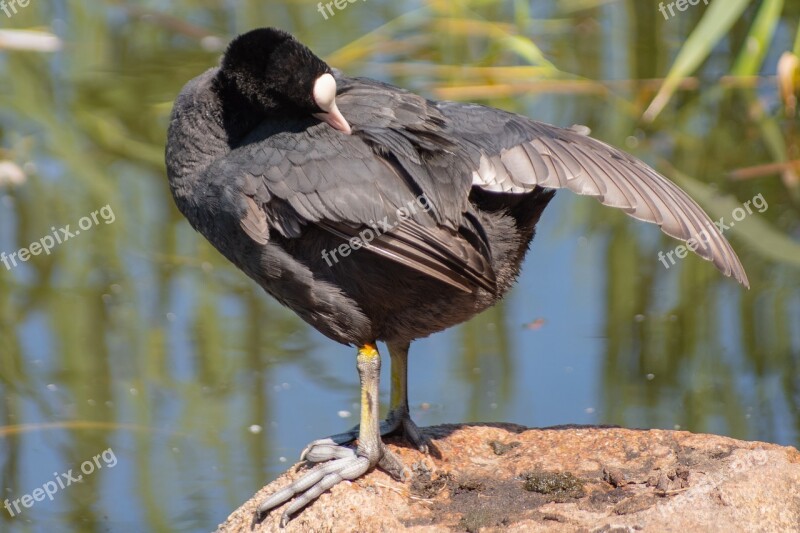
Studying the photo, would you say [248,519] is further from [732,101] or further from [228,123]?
[732,101]

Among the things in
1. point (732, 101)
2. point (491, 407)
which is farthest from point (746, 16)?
point (491, 407)

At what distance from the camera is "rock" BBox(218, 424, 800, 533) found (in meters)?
3.60

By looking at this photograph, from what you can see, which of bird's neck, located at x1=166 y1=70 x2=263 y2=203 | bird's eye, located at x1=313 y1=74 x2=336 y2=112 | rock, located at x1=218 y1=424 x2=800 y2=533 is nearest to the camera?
rock, located at x1=218 y1=424 x2=800 y2=533

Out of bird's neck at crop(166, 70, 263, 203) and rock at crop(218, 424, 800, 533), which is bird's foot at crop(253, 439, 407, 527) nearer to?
rock at crop(218, 424, 800, 533)

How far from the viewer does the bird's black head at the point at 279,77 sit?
3965 millimetres

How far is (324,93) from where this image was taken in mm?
3920

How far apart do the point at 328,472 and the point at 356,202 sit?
2.92 ft

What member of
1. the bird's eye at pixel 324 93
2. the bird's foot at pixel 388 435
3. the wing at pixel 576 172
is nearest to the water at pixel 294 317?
the bird's foot at pixel 388 435

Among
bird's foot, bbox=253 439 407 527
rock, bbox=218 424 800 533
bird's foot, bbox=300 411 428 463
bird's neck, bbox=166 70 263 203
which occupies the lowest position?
rock, bbox=218 424 800 533

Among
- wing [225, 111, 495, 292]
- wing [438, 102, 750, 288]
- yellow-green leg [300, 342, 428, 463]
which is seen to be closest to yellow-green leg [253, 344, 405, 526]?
yellow-green leg [300, 342, 428, 463]

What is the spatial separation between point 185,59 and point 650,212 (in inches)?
245

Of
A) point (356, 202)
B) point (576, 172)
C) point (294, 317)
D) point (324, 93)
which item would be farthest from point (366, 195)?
point (294, 317)

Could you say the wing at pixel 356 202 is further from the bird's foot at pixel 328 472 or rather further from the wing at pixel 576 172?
the bird's foot at pixel 328 472

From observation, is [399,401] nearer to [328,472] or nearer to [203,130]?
[328,472]
